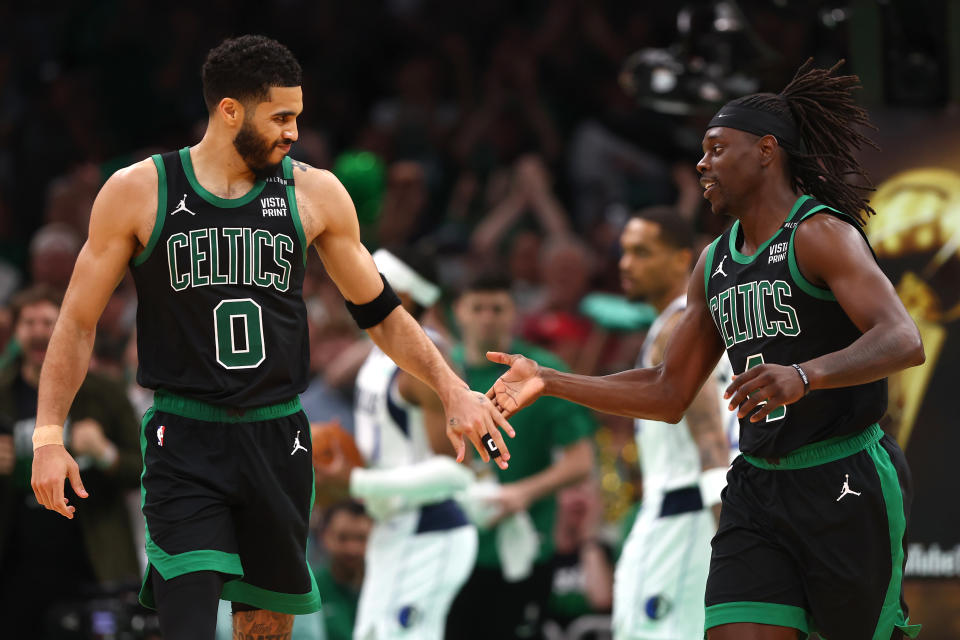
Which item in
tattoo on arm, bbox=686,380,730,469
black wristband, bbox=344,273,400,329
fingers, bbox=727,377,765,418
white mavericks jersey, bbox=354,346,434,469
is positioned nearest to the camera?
fingers, bbox=727,377,765,418

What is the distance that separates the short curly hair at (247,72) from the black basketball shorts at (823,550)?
7.09 feet

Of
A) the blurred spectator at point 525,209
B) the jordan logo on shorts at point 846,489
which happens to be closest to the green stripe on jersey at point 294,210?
the jordan logo on shorts at point 846,489

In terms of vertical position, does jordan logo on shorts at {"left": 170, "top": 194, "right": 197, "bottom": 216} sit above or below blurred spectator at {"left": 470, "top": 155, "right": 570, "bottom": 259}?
below

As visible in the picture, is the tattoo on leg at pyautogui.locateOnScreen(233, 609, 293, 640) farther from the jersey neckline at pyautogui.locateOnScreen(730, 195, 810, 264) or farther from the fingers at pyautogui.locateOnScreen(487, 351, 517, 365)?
the jersey neckline at pyautogui.locateOnScreen(730, 195, 810, 264)

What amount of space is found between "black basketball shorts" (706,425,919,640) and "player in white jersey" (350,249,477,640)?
2.71 meters

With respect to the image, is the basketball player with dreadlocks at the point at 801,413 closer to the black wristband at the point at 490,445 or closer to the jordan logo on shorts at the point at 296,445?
the black wristband at the point at 490,445

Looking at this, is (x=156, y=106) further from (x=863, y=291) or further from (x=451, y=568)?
(x=863, y=291)

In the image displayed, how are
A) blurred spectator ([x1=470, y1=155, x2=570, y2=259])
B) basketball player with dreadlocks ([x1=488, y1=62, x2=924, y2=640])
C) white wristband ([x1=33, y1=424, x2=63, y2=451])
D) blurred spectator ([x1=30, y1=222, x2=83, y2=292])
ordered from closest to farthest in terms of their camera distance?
1. basketball player with dreadlocks ([x1=488, y1=62, x2=924, y2=640])
2. white wristband ([x1=33, y1=424, x2=63, y2=451])
3. blurred spectator ([x1=30, y1=222, x2=83, y2=292])
4. blurred spectator ([x1=470, y1=155, x2=570, y2=259])

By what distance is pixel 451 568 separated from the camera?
7504mm

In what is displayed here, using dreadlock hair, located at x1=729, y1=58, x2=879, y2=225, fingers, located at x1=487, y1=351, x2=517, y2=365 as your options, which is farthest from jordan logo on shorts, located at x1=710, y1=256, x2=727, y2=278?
fingers, located at x1=487, y1=351, x2=517, y2=365

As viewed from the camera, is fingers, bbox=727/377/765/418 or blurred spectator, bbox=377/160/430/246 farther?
blurred spectator, bbox=377/160/430/246

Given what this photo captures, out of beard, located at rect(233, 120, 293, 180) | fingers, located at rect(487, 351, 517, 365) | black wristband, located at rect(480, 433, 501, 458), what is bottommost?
black wristband, located at rect(480, 433, 501, 458)

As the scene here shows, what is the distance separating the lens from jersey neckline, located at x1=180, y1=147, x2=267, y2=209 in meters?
5.16

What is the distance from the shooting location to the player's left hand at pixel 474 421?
5.27 meters
